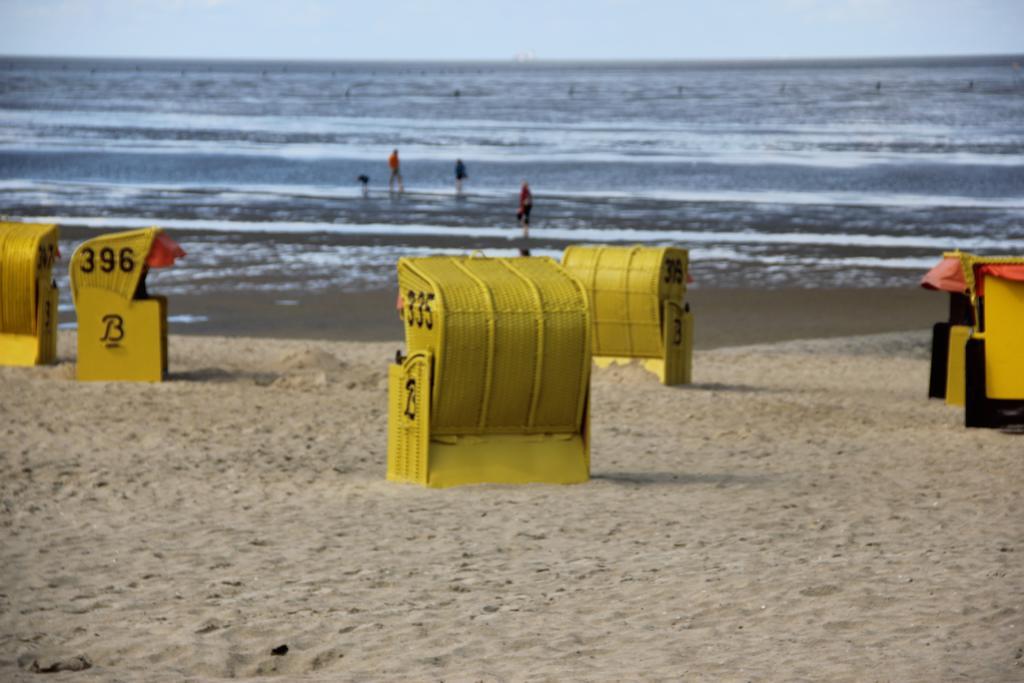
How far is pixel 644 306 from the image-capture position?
15578mm

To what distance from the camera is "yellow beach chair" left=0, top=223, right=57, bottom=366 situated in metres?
15.3

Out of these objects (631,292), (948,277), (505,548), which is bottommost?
(505,548)

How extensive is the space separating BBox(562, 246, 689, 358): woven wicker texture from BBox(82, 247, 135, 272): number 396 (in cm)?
444

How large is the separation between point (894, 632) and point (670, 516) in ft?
8.99

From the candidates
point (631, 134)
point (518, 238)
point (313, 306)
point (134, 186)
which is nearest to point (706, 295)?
point (313, 306)

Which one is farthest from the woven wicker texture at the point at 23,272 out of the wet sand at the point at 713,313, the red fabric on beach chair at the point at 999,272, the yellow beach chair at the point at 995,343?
the red fabric on beach chair at the point at 999,272

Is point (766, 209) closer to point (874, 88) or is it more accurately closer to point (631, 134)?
point (631, 134)

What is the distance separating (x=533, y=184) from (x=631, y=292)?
29.9 metres

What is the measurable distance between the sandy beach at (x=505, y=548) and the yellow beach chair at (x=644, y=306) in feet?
4.21

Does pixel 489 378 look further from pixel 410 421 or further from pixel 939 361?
pixel 939 361

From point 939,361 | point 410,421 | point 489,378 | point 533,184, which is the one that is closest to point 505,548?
point 489,378

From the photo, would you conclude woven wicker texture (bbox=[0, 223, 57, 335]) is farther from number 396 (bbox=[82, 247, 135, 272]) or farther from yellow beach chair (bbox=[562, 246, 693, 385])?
yellow beach chair (bbox=[562, 246, 693, 385])

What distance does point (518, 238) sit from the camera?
103 feet

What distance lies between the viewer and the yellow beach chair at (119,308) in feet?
48.0
